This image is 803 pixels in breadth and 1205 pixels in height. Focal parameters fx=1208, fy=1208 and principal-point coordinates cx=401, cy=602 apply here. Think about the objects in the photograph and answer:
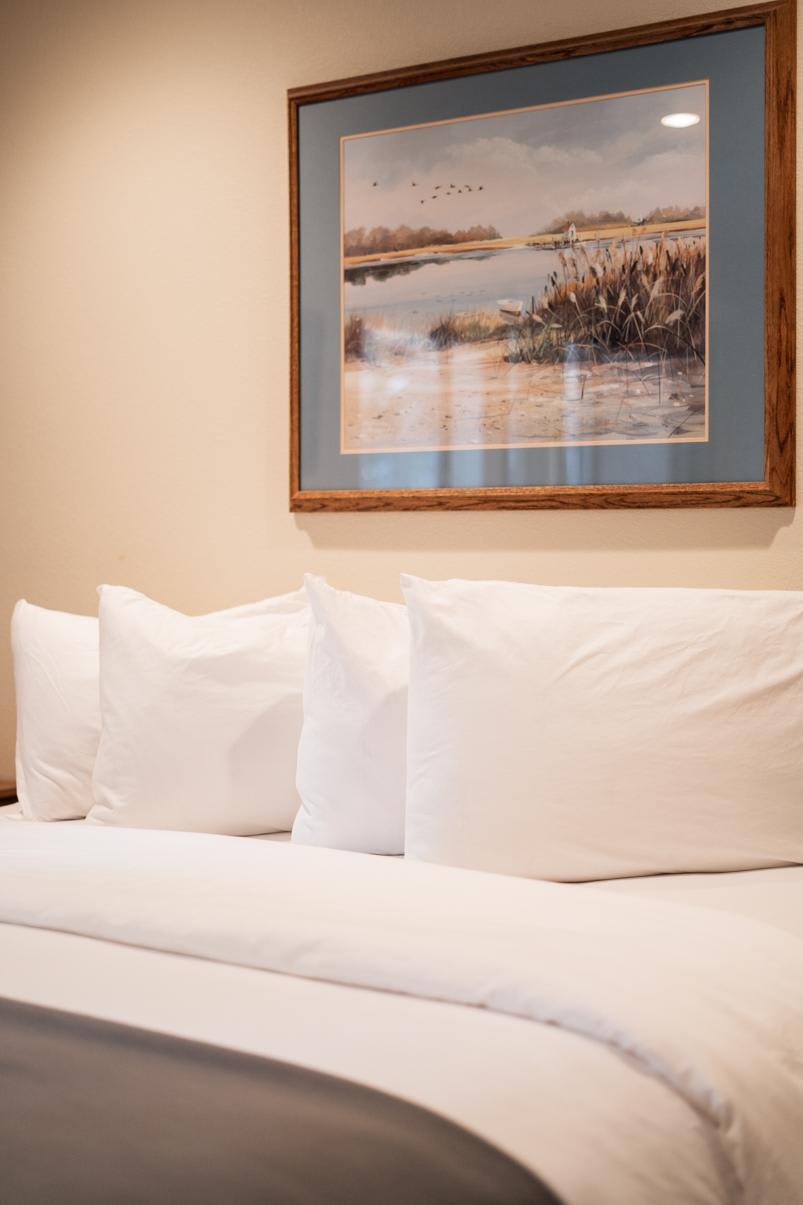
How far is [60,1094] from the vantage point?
97cm

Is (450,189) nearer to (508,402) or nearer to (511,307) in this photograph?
(511,307)

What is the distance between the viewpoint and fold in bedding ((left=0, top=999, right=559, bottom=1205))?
85 cm

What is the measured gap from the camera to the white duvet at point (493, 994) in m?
0.98

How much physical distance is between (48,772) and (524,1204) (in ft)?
5.31

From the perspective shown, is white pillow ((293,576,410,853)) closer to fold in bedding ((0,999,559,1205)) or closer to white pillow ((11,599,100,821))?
white pillow ((11,599,100,821))

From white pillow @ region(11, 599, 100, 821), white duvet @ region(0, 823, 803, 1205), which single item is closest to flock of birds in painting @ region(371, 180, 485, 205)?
white pillow @ region(11, 599, 100, 821)

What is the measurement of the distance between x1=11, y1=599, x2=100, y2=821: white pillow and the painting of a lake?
2.27 feet

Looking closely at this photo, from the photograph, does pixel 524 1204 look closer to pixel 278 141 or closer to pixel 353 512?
pixel 353 512

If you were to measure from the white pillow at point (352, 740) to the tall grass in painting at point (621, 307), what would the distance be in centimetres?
68

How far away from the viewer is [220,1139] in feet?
2.94

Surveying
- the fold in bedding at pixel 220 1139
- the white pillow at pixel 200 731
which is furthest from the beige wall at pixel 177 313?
the fold in bedding at pixel 220 1139

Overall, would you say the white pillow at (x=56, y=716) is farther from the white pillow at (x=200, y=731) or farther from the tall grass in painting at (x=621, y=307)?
the tall grass in painting at (x=621, y=307)

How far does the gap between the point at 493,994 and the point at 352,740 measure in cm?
83

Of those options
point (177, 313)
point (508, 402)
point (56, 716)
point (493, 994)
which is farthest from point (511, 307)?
point (493, 994)
